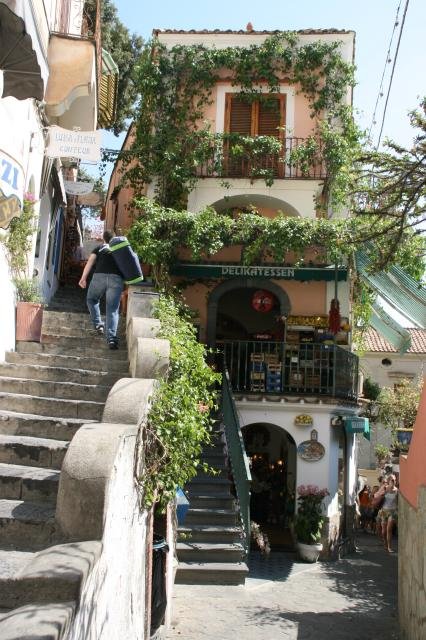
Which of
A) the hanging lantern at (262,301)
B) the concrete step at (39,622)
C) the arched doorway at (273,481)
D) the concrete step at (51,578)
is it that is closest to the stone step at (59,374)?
the concrete step at (51,578)

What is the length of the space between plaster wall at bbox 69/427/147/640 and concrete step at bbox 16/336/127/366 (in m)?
2.64

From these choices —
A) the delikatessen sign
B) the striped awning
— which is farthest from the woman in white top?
the striped awning

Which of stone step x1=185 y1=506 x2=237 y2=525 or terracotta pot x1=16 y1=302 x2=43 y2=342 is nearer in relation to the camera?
terracotta pot x1=16 y1=302 x2=43 y2=342

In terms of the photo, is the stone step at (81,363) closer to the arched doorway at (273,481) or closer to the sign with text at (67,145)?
the sign with text at (67,145)

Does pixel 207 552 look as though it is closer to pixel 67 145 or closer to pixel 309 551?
pixel 309 551

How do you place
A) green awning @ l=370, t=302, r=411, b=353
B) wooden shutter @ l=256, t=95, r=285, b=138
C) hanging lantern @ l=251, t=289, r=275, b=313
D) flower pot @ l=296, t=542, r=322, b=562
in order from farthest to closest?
1. wooden shutter @ l=256, t=95, r=285, b=138
2. hanging lantern @ l=251, t=289, r=275, b=313
3. green awning @ l=370, t=302, r=411, b=353
4. flower pot @ l=296, t=542, r=322, b=562

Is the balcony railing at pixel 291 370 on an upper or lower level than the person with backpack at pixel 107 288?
lower

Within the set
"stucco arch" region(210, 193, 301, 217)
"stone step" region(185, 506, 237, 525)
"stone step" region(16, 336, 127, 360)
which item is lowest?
"stone step" region(185, 506, 237, 525)

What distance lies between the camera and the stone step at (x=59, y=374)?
635cm

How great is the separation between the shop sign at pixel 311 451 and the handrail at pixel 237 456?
6.66ft

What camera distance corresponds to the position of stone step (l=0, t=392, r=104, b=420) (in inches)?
217

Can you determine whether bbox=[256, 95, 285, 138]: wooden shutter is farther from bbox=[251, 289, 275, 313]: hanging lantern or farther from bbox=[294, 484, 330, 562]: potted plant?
bbox=[294, 484, 330, 562]: potted plant

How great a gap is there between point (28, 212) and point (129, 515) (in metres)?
4.90

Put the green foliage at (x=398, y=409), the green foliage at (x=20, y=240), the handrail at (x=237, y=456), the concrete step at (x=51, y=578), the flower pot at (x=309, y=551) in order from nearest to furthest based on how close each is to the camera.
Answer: the concrete step at (x=51, y=578) < the green foliage at (x=20, y=240) < the handrail at (x=237, y=456) < the flower pot at (x=309, y=551) < the green foliage at (x=398, y=409)
